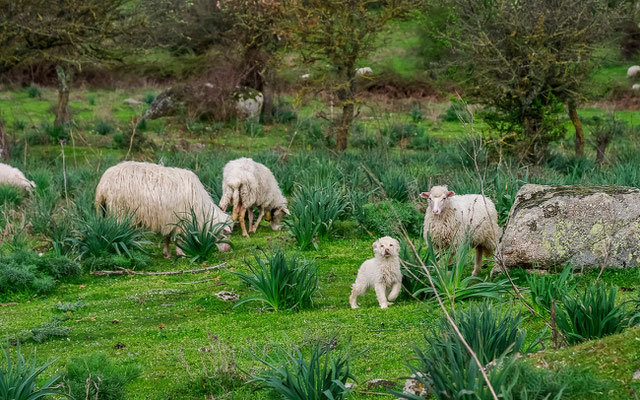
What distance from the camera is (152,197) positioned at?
10688 millimetres

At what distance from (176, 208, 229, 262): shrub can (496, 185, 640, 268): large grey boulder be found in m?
4.04

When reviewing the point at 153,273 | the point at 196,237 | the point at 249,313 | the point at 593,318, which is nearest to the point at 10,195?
the point at 196,237

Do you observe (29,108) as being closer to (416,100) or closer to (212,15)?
(212,15)

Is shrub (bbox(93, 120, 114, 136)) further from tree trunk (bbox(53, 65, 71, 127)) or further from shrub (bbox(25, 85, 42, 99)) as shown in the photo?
shrub (bbox(25, 85, 42, 99))

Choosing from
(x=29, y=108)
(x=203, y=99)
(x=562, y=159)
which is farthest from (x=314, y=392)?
(x=29, y=108)

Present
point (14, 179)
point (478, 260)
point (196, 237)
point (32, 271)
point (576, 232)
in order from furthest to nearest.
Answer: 1. point (14, 179)
2. point (196, 237)
3. point (32, 271)
4. point (478, 260)
5. point (576, 232)

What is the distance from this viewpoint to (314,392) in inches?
181

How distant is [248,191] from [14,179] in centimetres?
538

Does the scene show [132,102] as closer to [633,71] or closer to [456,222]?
[633,71]

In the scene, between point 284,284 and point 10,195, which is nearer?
point 284,284

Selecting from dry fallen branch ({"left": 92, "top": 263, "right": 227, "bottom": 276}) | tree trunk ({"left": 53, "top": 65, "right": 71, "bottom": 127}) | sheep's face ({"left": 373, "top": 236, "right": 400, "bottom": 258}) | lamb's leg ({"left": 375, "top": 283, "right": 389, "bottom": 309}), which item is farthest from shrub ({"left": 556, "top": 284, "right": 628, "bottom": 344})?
tree trunk ({"left": 53, "top": 65, "right": 71, "bottom": 127})

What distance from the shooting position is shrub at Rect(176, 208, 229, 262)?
10.4 metres

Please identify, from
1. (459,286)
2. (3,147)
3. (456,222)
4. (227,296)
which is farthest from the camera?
(3,147)

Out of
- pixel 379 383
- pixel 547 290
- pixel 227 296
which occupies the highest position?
pixel 547 290
